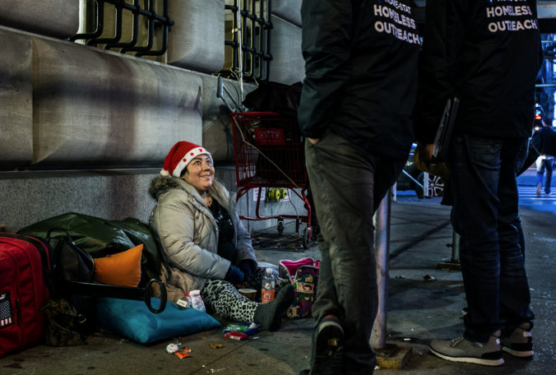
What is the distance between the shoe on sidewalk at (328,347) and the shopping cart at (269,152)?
12.2ft

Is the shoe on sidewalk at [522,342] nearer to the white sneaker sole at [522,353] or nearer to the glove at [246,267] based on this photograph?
the white sneaker sole at [522,353]

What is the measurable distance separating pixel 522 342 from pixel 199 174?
2.34 m

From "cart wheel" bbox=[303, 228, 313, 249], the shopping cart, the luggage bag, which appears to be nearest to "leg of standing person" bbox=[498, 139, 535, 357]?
the luggage bag

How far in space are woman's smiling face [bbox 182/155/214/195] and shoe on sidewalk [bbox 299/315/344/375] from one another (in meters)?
2.14

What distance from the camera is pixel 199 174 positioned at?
450cm

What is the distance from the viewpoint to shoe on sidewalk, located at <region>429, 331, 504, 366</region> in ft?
10.2

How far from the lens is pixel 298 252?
627 cm

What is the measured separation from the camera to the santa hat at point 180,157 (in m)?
4.48

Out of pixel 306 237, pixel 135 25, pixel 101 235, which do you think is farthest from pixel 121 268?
pixel 306 237

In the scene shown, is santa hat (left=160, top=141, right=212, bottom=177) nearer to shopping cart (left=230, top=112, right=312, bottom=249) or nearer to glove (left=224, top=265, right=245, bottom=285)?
glove (left=224, top=265, right=245, bottom=285)

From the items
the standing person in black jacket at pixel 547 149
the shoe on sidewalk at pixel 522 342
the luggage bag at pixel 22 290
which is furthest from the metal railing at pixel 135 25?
the standing person in black jacket at pixel 547 149

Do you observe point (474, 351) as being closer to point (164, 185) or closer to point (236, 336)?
point (236, 336)

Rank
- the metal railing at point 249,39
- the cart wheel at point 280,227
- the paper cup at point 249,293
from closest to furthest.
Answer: the paper cup at point 249,293 → the cart wheel at point 280,227 → the metal railing at point 249,39

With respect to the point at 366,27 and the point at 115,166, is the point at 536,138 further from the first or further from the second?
the point at 366,27
